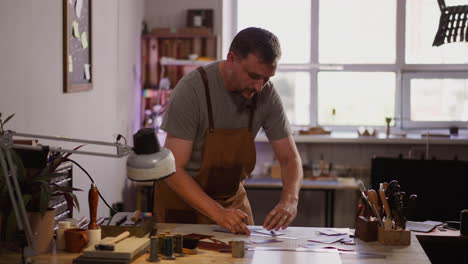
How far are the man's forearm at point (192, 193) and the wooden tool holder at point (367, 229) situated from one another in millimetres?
571

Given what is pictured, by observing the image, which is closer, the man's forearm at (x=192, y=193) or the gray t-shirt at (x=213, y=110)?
the man's forearm at (x=192, y=193)

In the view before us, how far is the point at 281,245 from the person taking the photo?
2.59 metres

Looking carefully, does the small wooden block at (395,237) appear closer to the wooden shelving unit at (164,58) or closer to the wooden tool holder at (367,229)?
the wooden tool holder at (367,229)

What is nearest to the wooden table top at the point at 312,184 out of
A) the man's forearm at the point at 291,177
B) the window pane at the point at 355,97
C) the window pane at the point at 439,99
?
the window pane at the point at 355,97

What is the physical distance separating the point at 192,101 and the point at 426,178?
1.65 meters

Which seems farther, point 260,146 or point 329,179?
point 260,146

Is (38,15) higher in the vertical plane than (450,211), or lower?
higher

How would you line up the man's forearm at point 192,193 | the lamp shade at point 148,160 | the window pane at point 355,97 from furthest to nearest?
the window pane at point 355,97 → the man's forearm at point 192,193 → the lamp shade at point 148,160

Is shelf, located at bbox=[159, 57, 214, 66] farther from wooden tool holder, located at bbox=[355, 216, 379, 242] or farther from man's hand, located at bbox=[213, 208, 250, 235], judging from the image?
wooden tool holder, located at bbox=[355, 216, 379, 242]

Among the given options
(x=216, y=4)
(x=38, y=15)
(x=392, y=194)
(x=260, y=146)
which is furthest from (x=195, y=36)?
(x=392, y=194)

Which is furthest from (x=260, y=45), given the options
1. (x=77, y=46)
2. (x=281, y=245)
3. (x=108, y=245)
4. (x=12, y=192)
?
(x=77, y=46)

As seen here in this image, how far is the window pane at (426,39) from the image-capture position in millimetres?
6121

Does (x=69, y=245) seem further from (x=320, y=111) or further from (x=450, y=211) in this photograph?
(x=320, y=111)

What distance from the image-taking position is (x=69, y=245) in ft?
7.89
